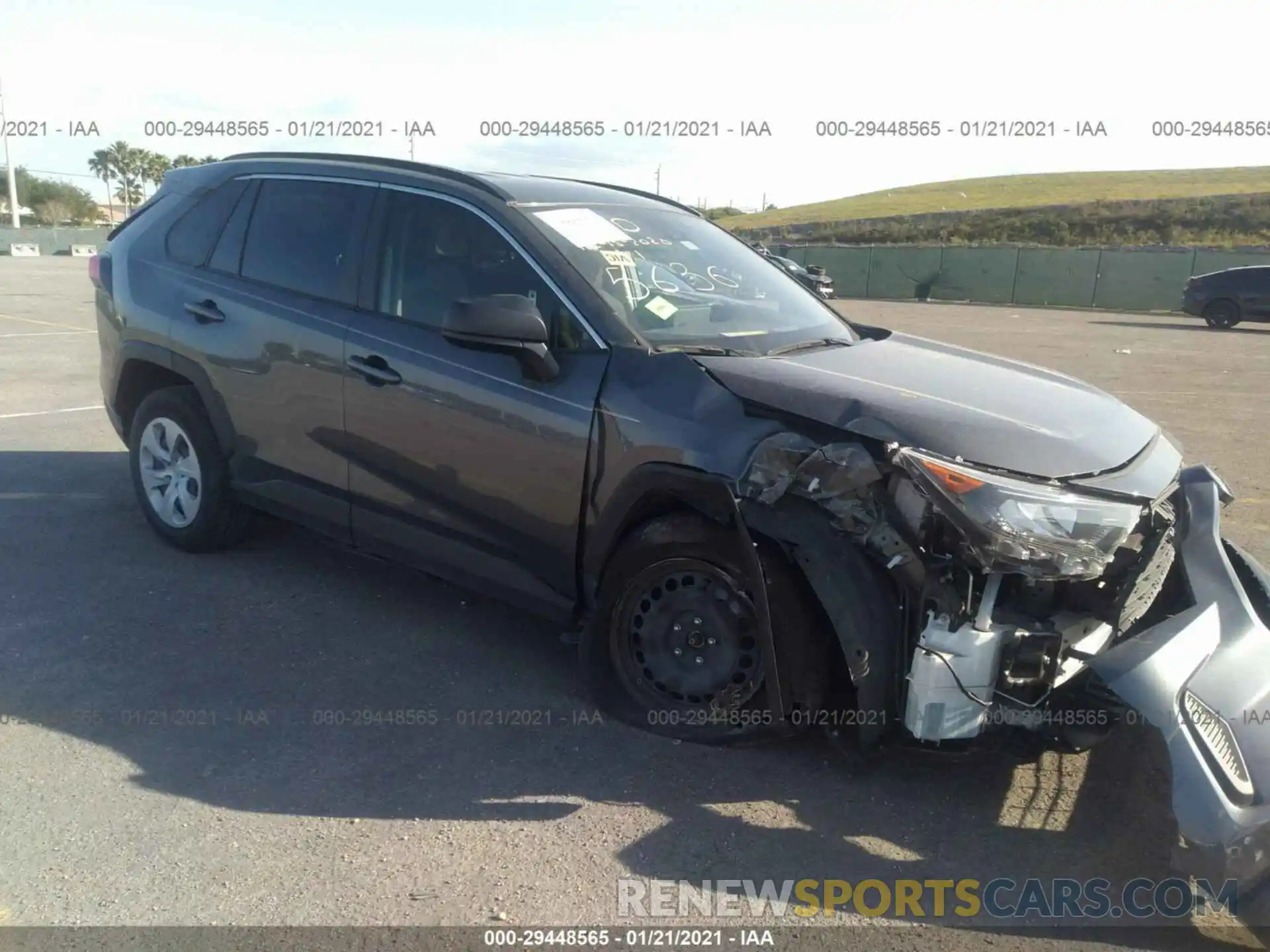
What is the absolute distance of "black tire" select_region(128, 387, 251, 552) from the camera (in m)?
5.17

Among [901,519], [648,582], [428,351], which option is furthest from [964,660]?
[428,351]

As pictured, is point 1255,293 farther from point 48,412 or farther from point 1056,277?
point 48,412

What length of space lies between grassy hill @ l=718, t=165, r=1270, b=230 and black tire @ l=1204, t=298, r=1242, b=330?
37575 millimetres

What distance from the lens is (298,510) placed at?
4844mm

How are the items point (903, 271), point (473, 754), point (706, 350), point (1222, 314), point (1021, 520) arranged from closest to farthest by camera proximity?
1. point (1021, 520)
2. point (473, 754)
3. point (706, 350)
4. point (1222, 314)
5. point (903, 271)

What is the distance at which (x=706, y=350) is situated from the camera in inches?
151

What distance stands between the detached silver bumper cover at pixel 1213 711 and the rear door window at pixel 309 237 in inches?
129

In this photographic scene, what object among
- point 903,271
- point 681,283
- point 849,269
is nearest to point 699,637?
point 681,283

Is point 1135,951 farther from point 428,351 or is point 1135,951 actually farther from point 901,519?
point 428,351

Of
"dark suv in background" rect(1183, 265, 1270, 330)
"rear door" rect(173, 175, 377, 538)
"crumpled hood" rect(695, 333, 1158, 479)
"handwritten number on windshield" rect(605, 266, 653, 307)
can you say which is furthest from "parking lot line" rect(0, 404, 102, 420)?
"dark suv in background" rect(1183, 265, 1270, 330)

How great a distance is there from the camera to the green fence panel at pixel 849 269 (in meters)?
41.6

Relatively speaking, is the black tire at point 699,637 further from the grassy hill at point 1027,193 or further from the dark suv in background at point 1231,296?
the grassy hill at point 1027,193

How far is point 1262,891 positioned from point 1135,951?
35 centimetres

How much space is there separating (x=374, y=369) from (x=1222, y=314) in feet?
85.1
